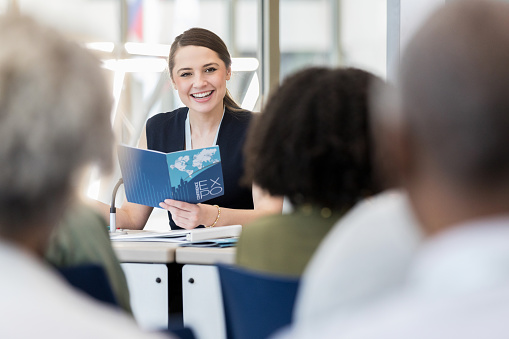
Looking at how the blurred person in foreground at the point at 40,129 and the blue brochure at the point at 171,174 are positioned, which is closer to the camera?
the blurred person in foreground at the point at 40,129

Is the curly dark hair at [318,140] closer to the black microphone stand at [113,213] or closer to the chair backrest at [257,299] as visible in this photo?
the chair backrest at [257,299]

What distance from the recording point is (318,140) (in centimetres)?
133

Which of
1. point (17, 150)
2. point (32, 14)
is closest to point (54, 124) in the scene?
point (17, 150)

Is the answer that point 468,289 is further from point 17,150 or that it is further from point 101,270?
point 101,270

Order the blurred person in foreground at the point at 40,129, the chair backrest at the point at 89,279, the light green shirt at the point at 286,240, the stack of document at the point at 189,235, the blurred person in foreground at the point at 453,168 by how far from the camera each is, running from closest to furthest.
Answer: the blurred person in foreground at the point at 453,168
the blurred person in foreground at the point at 40,129
the chair backrest at the point at 89,279
the light green shirt at the point at 286,240
the stack of document at the point at 189,235

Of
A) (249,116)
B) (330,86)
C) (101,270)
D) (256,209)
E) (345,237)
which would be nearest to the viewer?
(345,237)

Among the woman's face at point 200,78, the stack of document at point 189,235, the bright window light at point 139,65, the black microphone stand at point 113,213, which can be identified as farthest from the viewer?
the bright window light at point 139,65

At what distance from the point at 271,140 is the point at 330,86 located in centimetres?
17

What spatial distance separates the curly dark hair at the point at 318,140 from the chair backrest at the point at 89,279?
16.2 inches

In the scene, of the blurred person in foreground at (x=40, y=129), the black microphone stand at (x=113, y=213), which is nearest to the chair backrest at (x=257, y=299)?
the blurred person in foreground at (x=40, y=129)

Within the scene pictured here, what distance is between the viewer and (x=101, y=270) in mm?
1210

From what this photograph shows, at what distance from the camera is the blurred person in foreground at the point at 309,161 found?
1322mm

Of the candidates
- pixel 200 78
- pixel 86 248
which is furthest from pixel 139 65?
pixel 86 248

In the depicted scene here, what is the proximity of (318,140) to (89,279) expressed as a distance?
1.76 ft
